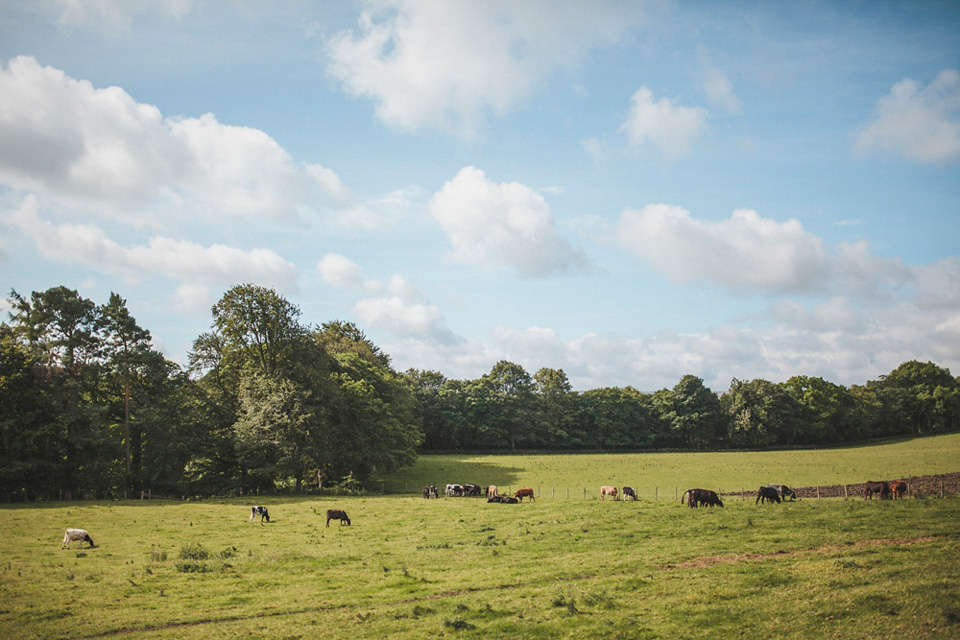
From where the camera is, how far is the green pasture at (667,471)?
50.3 m

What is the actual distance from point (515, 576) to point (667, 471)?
48398 mm

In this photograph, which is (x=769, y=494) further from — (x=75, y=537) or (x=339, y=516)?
(x=75, y=537)

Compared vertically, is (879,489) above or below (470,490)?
above

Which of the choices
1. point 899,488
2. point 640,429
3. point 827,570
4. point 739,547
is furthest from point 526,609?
point 640,429

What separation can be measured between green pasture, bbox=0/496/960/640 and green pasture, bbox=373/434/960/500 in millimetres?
21229

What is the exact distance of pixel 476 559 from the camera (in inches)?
782

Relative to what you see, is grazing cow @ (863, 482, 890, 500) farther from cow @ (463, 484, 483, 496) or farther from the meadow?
cow @ (463, 484, 483, 496)

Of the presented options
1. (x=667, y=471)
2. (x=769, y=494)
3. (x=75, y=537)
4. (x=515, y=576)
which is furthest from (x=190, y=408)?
(x=667, y=471)

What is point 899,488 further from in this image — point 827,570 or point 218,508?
point 218,508

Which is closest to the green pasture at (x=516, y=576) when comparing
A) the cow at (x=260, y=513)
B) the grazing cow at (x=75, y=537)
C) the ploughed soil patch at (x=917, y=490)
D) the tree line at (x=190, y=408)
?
the grazing cow at (x=75, y=537)

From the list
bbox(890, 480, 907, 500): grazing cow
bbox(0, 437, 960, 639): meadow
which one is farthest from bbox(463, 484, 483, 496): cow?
bbox(890, 480, 907, 500): grazing cow

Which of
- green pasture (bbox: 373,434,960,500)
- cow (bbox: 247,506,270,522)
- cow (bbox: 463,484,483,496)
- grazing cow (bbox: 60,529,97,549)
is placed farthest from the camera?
green pasture (bbox: 373,434,960,500)

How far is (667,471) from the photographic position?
6050 centimetres

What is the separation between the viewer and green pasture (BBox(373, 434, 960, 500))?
1980 inches
